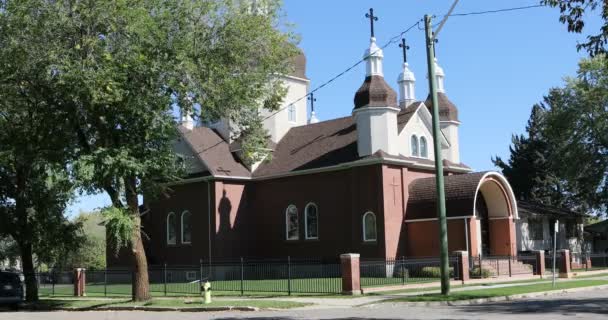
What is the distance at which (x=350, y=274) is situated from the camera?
83.1 ft

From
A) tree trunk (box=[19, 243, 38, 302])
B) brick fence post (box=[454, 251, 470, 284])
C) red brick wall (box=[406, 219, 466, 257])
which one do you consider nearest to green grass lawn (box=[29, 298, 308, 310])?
tree trunk (box=[19, 243, 38, 302])

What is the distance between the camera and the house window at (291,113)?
45.3m

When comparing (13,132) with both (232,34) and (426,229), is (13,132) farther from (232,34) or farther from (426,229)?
(426,229)

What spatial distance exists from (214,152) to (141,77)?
1892 centimetres

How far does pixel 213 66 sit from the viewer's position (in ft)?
78.3

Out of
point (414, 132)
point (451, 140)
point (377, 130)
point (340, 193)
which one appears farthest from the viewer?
point (451, 140)

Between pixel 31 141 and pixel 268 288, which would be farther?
pixel 268 288

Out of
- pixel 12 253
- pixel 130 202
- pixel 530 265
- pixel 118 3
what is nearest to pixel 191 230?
pixel 12 253

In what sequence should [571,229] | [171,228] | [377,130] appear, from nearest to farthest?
[377,130] < [171,228] < [571,229]

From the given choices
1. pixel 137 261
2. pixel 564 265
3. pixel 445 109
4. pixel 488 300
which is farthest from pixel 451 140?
pixel 137 261

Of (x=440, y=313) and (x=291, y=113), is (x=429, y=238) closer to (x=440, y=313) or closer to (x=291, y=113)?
(x=291, y=113)

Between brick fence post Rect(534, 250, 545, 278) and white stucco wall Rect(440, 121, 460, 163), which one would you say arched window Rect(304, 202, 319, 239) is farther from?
brick fence post Rect(534, 250, 545, 278)

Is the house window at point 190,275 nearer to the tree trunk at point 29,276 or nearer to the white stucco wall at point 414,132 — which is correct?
the tree trunk at point 29,276

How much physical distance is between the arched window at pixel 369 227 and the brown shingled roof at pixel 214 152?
821 centimetres
